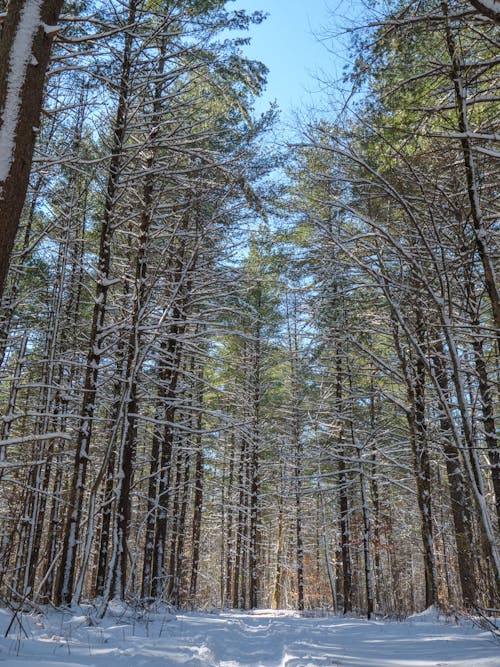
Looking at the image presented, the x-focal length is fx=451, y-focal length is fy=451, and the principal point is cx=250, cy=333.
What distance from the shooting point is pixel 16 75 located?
3574 mm

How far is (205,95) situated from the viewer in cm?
889

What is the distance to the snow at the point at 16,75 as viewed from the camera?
3418 mm

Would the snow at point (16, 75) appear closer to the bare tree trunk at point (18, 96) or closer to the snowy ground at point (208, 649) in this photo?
the bare tree trunk at point (18, 96)

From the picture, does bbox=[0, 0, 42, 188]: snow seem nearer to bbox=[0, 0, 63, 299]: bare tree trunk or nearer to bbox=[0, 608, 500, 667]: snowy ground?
bbox=[0, 0, 63, 299]: bare tree trunk

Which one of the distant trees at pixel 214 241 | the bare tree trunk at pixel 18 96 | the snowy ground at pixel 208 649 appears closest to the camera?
the snowy ground at pixel 208 649

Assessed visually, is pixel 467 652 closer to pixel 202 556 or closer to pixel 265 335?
pixel 265 335

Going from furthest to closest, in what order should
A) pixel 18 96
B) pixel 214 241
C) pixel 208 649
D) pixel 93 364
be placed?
pixel 214 241 → pixel 93 364 → pixel 208 649 → pixel 18 96

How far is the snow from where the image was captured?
11.2ft

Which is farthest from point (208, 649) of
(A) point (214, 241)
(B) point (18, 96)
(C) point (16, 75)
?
(A) point (214, 241)

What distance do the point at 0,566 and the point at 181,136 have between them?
687cm

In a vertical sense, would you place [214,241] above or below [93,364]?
above

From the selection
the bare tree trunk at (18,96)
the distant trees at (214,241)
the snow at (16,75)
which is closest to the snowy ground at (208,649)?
the distant trees at (214,241)

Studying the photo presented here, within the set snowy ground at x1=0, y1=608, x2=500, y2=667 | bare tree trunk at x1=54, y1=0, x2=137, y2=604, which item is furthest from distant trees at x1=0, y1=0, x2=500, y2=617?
snowy ground at x1=0, y1=608, x2=500, y2=667

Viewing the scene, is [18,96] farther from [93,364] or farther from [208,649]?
[208,649]
